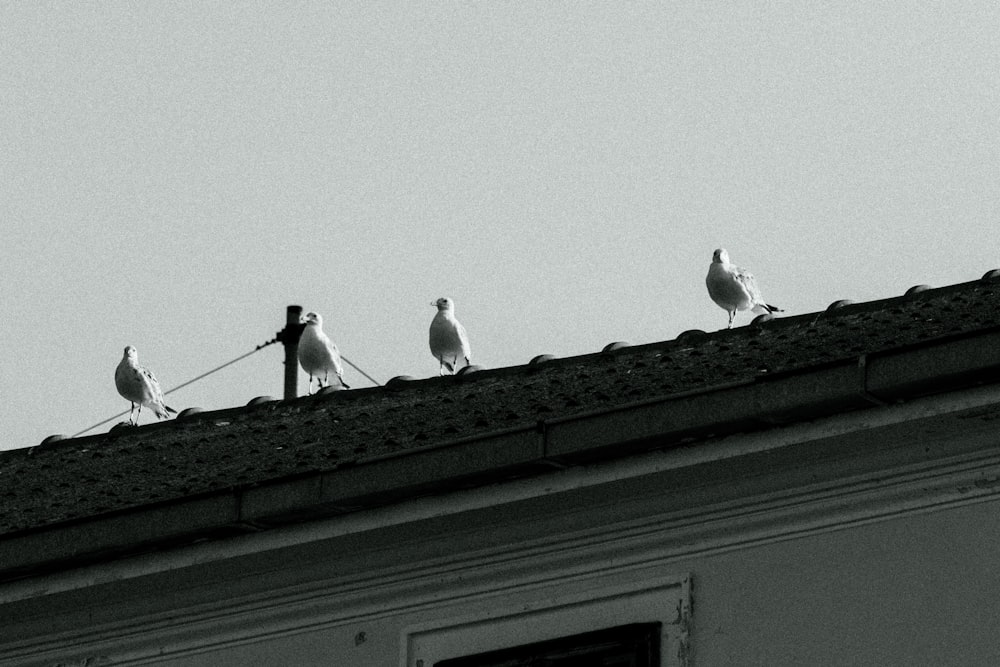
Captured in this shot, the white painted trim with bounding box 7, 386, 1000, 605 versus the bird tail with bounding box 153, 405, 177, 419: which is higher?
the bird tail with bounding box 153, 405, 177, 419

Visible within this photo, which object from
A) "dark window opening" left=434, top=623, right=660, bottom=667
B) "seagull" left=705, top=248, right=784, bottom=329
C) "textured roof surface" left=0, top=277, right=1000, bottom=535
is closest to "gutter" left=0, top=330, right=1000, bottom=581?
"textured roof surface" left=0, top=277, right=1000, bottom=535

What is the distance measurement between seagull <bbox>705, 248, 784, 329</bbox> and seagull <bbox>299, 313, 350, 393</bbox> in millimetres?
3650

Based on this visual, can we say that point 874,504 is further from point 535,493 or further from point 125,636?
point 125,636

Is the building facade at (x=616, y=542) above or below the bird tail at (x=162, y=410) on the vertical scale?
below

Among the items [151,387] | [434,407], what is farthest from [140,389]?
[434,407]

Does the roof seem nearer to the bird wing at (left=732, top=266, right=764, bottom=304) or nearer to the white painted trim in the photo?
the white painted trim

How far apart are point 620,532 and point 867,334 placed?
247cm

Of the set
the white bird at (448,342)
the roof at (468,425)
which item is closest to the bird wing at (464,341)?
the white bird at (448,342)

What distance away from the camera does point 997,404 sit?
818 centimetres

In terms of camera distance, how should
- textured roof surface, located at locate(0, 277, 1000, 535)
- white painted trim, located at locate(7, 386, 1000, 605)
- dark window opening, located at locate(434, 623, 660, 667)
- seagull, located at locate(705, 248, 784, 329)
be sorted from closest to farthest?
white painted trim, located at locate(7, 386, 1000, 605) → dark window opening, located at locate(434, 623, 660, 667) → textured roof surface, located at locate(0, 277, 1000, 535) → seagull, located at locate(705, 248, 784, 329)

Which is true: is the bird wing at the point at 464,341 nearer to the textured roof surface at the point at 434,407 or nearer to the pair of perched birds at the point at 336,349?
the pair of perched birds at the point at 336,349

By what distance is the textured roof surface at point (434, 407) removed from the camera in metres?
10.9

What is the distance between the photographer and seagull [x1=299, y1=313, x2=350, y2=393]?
23.0 metres

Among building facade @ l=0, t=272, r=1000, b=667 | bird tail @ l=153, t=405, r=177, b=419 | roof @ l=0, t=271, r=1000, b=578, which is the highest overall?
→ bird tail @ l=153, t=405, r=177, b=419
